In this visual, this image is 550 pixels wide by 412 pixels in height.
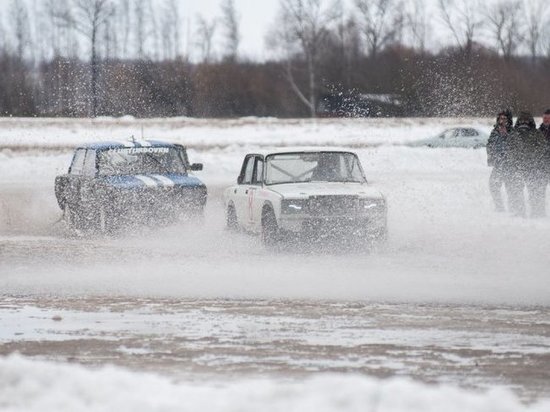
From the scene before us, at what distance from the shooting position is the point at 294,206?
13.9 m

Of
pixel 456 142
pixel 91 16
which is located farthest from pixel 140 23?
pixel 456 142

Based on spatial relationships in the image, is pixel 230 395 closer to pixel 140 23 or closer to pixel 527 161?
pixel 527 161

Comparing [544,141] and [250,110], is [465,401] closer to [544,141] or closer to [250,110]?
[544,141]

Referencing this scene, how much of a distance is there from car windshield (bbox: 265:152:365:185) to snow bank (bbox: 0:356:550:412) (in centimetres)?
833

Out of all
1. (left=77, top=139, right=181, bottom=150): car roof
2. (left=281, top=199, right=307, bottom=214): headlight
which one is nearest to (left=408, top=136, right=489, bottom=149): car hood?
(left=77, top=139, right=181, bottom=150): car roof

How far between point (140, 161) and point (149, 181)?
2.83 feet

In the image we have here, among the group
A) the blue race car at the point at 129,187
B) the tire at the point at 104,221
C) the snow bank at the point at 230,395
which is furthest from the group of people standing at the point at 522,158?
the snow bank at the point at 230,395

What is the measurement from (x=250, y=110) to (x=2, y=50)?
2387cm

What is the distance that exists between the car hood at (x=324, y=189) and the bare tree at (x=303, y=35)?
5732cm

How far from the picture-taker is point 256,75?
71688 millimetres

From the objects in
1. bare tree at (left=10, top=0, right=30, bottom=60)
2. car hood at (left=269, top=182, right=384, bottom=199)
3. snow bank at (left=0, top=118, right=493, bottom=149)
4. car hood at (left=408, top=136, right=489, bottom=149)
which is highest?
bare tree at (left=10, top=0, right=30, bottom=60)

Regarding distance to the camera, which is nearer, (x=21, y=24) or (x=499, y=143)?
(x=499, y=143)

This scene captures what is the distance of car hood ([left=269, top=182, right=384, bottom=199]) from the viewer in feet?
Answer: 46.1

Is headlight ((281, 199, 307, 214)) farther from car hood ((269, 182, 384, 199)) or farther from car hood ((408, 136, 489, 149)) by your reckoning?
car hood ((408, 136, 489, 149))
